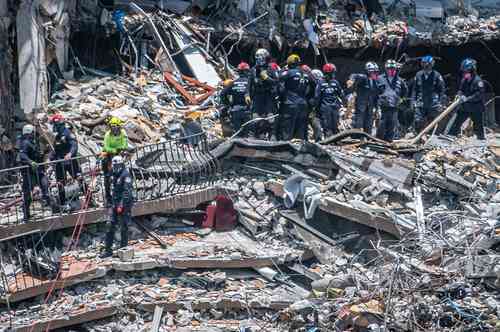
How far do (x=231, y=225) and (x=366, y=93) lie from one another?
12.3 ft

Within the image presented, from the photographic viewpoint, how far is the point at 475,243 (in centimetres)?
1230

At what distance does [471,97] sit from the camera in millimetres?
17000

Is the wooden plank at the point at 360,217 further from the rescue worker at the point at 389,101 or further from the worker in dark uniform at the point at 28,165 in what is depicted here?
the worker in dark uniform at the point at 28,165

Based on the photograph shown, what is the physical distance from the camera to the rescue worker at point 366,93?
653 inches

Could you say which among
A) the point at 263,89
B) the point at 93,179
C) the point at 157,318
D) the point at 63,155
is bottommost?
the point at 157,318

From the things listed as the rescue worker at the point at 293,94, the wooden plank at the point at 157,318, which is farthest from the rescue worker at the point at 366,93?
the wooden plank at the point at 157,318

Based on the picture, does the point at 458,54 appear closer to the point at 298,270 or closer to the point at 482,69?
the point at 482,69

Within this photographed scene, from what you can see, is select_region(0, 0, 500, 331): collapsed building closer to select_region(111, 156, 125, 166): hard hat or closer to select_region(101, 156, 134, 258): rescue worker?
select_region(101, 156, 134, 258): rescue worker

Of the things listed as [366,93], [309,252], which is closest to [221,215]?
[309,252]

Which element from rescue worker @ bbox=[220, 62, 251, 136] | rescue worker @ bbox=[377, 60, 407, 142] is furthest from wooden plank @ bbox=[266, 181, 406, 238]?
rescue worker @ bbox=[377, 60, 407, 142]

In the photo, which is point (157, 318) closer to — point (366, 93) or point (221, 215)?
point (221, 215)

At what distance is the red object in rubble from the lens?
15.2m

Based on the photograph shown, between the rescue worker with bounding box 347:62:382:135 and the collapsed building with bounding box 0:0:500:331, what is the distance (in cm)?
101

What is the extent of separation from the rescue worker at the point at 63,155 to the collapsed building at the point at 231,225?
229 mm
